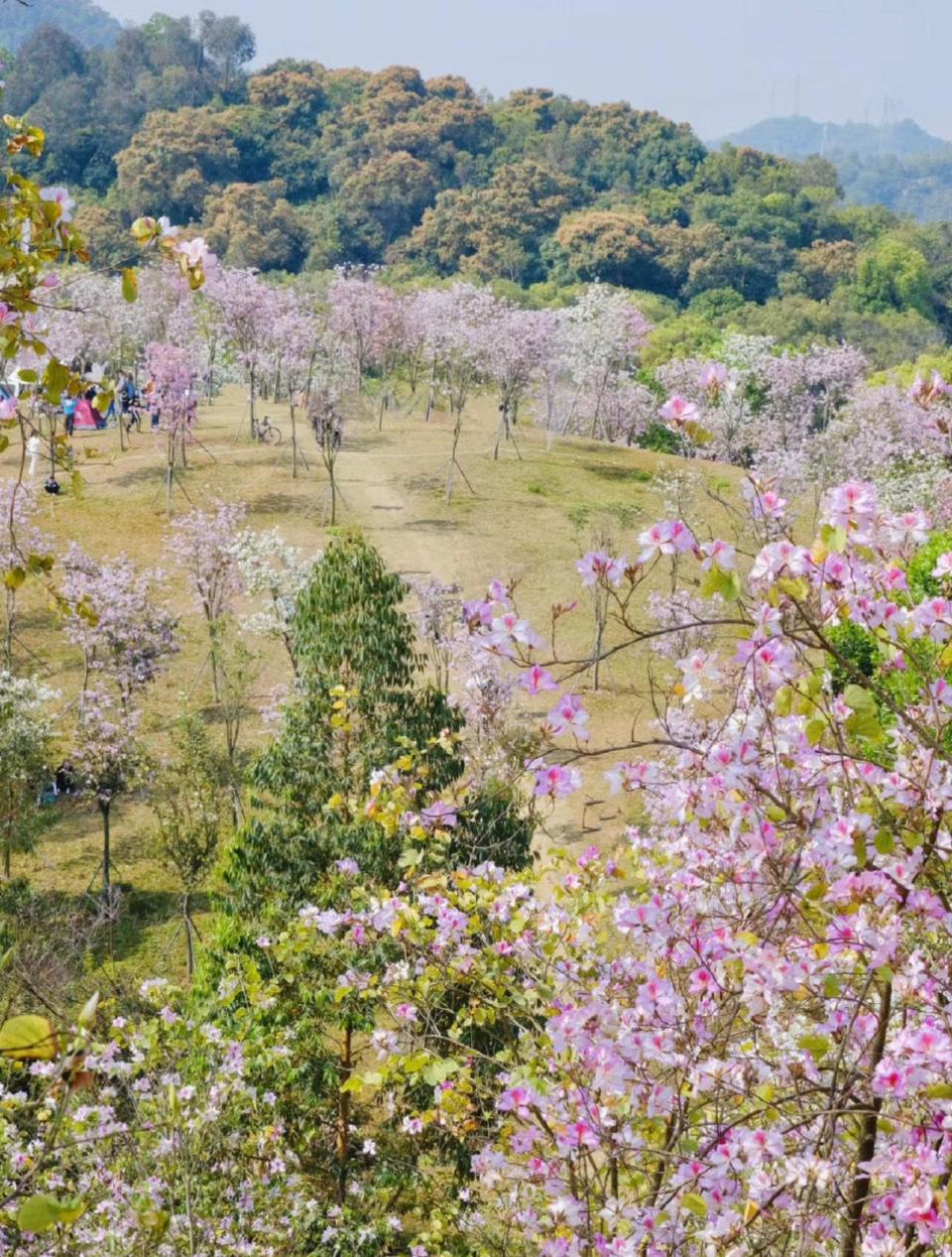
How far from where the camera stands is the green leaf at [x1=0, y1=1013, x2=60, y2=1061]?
5.74 feet

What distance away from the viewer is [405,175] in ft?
293

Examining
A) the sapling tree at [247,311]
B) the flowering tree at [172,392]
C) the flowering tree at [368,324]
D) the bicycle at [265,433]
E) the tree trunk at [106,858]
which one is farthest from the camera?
the flowering tree at [368,324]

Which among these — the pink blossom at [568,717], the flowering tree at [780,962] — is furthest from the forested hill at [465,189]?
the pink blossom at [568,717]

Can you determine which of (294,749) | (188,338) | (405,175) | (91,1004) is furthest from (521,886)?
(405,175)

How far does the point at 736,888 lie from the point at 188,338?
37.2 m

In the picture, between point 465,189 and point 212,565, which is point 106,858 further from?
point 465,189

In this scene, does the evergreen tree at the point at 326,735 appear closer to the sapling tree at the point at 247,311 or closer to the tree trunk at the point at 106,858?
the tree trunk at the point at 106,858

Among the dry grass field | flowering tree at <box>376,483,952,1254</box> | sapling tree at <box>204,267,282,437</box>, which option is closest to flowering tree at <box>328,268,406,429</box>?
the dry grass field

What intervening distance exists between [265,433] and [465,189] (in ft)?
194

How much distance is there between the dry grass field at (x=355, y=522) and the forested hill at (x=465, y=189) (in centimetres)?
2927

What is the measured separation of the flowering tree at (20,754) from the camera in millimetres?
15875

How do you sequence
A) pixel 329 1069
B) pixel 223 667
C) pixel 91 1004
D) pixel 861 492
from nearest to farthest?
1. pixel 91 1004
2. pixel 861 492
3. pixel 329 1069
4. pixel 223 667

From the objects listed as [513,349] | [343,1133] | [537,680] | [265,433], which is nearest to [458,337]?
[513,349]

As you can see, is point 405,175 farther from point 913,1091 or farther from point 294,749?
point 913,1091
